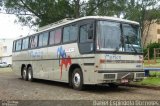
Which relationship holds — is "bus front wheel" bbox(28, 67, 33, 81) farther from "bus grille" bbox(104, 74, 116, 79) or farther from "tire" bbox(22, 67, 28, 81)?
"bus grille" bbox(104, 74, 116, 79)

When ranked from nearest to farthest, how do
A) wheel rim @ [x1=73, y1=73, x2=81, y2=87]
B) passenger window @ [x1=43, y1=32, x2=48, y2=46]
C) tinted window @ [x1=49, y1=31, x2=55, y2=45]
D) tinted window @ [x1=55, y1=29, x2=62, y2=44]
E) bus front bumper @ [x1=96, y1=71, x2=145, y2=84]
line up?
bus front bumper @ [x1=96, y1=71, x2=145, y2=84] < wheel rim @ [x1=73, y1=73, x2=81, y2=87] < tinted window @ [x1=55, y1=29, x2=62, y2=44] < tinted window @ [x1=49, y1=31, x2=55, y2=45] < passenger window @ [x1=43, y1=32, x2=48, y2=46]

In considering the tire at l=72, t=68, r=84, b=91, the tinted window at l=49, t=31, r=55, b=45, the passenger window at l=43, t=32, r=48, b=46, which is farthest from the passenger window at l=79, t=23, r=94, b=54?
the passenger window at l=43, t=32, r=48, b=46

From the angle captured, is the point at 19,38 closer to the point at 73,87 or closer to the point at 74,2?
the point at 74,2

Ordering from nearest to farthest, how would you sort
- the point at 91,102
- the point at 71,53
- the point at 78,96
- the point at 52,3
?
the point at 91,102, the point at 78,96, the point at 71,53, the point at 52,3

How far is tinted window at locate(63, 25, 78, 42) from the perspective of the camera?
679 inches

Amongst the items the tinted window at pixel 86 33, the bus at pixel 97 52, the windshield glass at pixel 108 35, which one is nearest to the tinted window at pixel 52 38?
the bus at pixel 97 52

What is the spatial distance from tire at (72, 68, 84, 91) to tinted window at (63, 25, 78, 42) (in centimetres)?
151

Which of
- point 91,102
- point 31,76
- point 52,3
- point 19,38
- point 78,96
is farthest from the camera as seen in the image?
point 52,3

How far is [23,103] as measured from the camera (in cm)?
1270

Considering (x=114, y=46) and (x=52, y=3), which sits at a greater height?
(x=52, y=3)

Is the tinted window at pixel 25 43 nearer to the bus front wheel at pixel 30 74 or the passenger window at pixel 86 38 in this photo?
the bus front wheel at pixel 30 74

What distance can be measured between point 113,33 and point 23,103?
17.3 feet

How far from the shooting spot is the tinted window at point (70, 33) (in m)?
17.2

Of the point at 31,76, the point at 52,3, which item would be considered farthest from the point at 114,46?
the point at 52,3
